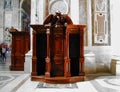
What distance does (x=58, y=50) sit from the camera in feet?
24.0

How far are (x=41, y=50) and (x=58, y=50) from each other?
0.57 meters

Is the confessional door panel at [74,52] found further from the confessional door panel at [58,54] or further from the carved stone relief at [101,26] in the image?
the carved stone relief at [101,26]

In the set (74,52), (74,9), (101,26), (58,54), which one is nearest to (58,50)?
(58,54)

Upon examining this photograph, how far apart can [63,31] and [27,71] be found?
2472 millimetres

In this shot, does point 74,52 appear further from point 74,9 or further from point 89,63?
point 74,9

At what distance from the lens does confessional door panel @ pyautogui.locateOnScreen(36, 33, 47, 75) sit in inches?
295

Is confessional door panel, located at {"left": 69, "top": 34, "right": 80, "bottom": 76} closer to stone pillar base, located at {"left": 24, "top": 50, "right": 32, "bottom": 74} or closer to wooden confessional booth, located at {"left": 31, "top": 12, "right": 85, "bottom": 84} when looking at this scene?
wooden confessional booth, located at {"left": 31, "top": 12, "right": 85, "bottom": 84}

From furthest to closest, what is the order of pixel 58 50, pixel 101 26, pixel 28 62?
1. pixel 101 26
2. pixel 28 62
3. pixel 58 50

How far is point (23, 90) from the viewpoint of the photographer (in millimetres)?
5680

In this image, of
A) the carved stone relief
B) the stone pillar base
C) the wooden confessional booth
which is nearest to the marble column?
the carved stone relief

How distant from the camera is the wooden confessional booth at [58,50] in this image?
7.15 m

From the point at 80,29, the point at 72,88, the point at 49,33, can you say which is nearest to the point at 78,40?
the point at 80,29

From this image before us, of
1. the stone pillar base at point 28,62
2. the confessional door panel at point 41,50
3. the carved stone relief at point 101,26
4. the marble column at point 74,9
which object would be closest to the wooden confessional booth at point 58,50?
the confessional door panel at point 41,50

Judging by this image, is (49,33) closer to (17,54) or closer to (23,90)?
(23,90)
